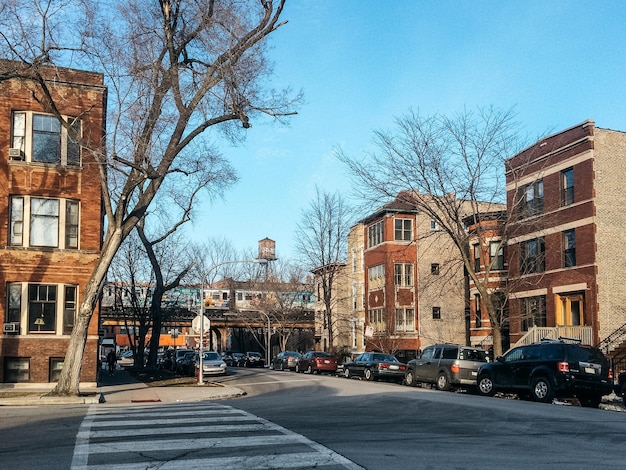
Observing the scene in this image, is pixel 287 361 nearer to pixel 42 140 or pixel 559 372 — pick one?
pixel 42 140

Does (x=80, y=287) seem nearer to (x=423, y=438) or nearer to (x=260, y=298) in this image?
(x=423, y=438)

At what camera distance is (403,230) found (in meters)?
53.8

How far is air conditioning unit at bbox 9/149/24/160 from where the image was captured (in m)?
26.5

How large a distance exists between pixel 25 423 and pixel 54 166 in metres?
16.7

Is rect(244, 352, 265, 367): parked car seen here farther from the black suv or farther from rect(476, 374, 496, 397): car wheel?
the black suv

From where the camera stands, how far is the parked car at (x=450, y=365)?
979 inches

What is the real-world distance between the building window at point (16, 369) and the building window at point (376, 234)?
31894mm

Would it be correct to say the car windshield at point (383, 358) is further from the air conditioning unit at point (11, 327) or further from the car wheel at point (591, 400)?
the air conditioning unit at point (11, 327)

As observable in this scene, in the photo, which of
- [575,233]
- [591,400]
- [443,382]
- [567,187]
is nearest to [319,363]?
[443,382]

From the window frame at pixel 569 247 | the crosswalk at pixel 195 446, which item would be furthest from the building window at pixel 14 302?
the window frame at pixel 569 247

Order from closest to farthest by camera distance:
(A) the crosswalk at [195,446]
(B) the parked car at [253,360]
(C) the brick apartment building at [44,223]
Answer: (A) the crosswalk at [195,446], (C) the brick apartment building at [44,223], (B) the parked car at [253,360]

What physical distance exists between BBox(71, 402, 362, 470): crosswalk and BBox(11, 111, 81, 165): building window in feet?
55.9

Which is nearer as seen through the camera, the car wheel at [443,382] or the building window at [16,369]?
the car wheel at [443,382]

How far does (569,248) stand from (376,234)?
22.6 metres
